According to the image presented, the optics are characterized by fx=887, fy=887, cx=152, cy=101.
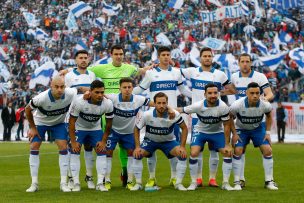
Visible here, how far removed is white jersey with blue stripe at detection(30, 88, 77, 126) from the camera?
55.1ft

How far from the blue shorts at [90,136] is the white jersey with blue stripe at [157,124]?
0.79 metres

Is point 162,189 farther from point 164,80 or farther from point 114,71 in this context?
point 114,71

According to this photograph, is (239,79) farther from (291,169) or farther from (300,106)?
(300,106)

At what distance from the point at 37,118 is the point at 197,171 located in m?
3.32

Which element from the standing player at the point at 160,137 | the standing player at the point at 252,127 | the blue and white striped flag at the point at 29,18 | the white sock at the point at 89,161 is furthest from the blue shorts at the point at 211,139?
the blue and white striped flag at the point at 29,18

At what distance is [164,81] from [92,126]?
2.08m

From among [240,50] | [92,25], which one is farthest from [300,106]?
[92,25]

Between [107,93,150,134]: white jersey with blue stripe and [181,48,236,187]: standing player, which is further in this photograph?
[181,48,236,187]: standing player

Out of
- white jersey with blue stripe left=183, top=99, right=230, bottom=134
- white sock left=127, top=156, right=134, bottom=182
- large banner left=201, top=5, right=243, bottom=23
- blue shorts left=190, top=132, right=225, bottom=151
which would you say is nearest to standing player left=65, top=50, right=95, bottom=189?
white sock left=127, top=156, right=134, bottom=182

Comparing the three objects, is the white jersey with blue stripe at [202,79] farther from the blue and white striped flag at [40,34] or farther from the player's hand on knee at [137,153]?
the blue and white striped flag at [40,34]

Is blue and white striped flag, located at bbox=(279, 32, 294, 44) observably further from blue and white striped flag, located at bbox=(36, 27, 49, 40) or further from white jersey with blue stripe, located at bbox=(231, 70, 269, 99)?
white jersey with blue stripe, located at bbox=(231, 70, 269, 99)

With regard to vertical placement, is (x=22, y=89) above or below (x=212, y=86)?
below

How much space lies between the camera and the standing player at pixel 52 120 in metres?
16.8

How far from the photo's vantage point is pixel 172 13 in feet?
181
